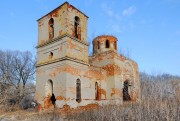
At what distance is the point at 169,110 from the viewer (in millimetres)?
7129

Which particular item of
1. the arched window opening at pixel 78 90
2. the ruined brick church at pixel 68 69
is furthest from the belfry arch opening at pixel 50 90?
the arched window opening at pixel 78 90

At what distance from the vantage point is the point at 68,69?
14.0 meters

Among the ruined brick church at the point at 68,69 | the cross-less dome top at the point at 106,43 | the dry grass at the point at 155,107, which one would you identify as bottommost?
the dry grass at the point at 155,107

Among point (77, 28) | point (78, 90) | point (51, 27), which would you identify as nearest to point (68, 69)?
point (78, 90)

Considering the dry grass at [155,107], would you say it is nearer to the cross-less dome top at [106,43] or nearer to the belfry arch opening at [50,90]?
the belfry arch opening at [50,90]

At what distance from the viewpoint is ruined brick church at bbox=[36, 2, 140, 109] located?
1406 centimetres

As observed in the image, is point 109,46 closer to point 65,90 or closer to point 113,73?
point 113,73

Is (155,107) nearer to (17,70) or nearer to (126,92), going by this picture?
(126,92)

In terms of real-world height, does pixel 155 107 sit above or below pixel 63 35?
below

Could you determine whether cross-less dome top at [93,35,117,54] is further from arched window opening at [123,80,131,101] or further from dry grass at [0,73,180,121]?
dry grass at [0,73,180,121]

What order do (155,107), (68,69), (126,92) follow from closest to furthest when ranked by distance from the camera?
(155,107) → (68,69) → (126,92)

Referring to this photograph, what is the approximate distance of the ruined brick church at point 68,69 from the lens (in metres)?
14.1

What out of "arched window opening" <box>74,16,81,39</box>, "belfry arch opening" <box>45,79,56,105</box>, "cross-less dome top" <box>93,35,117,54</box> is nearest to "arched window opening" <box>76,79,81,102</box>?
"belfry arch opening" <box>45,79,56,105</box>

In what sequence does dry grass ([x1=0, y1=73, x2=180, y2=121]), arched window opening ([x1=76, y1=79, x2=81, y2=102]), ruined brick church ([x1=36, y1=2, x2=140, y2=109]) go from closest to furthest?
dry grass ([x1=0, y1=73, x2=180, y2=121]), ruined brick church ([x1=36, y1=2, x2=140, y2=109]), arched window opening ([x1=76, y1=79, x2=81, y2=102])
